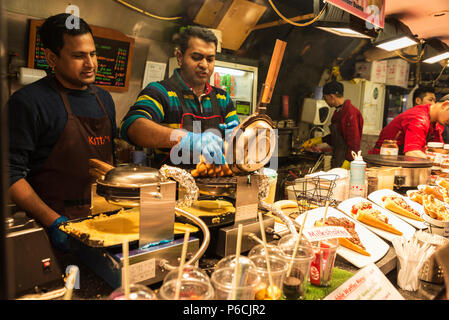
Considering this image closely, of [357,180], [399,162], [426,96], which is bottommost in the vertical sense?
[357,180]

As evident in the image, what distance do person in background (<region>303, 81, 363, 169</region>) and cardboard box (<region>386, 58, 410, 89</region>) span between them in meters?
2.98

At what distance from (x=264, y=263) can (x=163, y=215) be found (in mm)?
390

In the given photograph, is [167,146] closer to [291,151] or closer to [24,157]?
[24,157]

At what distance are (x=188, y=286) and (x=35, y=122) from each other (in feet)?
5.35

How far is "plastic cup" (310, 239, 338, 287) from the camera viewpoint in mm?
1244

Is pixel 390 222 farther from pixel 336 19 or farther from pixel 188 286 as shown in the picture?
pixel 336 19

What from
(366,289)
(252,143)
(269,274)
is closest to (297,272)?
(269,274)

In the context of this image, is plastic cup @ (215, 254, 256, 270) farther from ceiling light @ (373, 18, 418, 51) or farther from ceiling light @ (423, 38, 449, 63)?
ceiling light @ (423, 38, 449, 63)

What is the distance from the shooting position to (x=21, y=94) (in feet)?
6.66

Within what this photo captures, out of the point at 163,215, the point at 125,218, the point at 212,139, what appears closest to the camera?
the point at 163,215

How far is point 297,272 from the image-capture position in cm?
111

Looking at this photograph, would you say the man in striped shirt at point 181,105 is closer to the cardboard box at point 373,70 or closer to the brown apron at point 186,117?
the brown apron at point 186,117

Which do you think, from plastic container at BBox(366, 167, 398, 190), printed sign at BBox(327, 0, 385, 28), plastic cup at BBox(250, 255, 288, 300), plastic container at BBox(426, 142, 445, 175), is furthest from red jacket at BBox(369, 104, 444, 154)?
plastic cup at BBox(250, 255, 288, 300)
